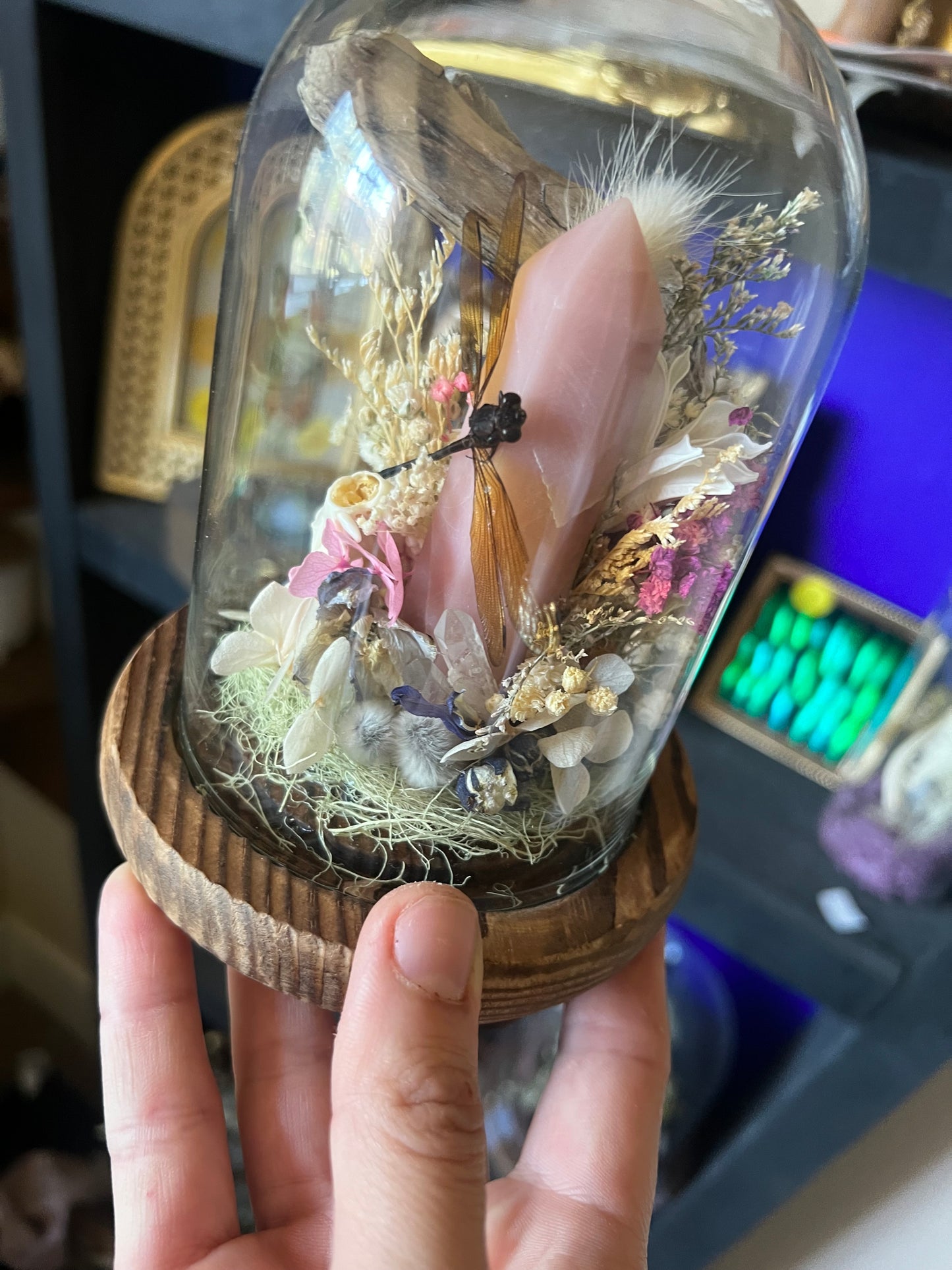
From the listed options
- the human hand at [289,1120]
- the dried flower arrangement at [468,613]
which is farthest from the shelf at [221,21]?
the human hand at [289,1120]

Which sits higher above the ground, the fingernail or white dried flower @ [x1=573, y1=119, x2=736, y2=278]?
white dried flower @ [x1=573, y1=119, x2=736, y2=278]

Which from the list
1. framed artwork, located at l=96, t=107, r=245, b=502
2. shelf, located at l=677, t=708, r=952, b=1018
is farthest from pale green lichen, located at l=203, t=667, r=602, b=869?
framed artwork, located at l=96, t=107, r=245, b=502

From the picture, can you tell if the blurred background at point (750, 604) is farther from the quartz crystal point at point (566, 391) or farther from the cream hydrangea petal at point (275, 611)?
the cream hydrangea petal at point (275, 611)

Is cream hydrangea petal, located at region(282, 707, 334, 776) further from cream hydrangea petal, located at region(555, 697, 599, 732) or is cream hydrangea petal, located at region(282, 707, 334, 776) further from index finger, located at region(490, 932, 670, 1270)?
index finger, located at region(490, 932, 670, 1270)

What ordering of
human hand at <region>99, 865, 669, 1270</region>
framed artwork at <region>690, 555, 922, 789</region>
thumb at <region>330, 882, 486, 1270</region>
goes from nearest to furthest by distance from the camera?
thumb at <region>330, 882, 486, 1270</region> → human hand at <region>99, 865, 669, 1270</region> → framed artwork at <region>690, 555, 922, 789</region>

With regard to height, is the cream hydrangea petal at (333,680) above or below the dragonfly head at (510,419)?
below
